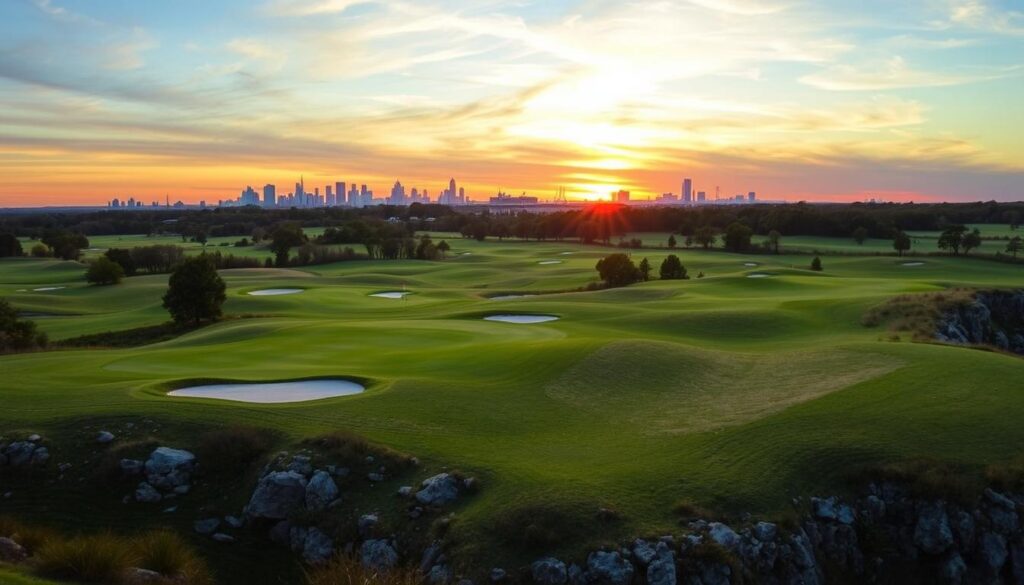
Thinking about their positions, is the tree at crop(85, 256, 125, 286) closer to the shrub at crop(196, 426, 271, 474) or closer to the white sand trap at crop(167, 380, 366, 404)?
the white sand trap at crop(167, 380, 366, 404)

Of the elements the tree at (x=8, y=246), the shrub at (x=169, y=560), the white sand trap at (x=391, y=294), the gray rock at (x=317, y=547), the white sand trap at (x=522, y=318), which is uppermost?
the tree at (x=8, y=246)

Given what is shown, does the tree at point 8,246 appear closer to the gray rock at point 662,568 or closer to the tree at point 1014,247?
the gray rock at point 662,568

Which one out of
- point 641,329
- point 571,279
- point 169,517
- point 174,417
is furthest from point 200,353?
point 571,279

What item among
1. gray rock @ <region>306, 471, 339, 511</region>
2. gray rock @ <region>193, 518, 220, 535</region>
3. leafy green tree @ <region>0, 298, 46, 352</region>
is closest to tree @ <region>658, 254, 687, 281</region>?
leafy green tree @ <region>0, 298, 46, 352</region>

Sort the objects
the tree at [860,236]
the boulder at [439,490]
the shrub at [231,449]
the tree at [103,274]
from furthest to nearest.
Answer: the tree at [860,236] → the tree at [103,274] → the shrub at [231,449] → the boulder at [439,490]

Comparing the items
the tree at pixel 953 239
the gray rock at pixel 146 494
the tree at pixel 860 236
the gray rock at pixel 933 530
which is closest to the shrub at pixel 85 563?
the gray rock at pixel 146 494

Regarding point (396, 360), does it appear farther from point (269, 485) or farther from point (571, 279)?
point (571, 279)

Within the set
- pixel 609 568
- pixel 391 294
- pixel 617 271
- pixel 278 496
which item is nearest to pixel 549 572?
pixel 609 568
